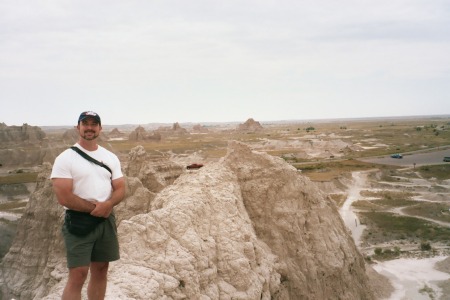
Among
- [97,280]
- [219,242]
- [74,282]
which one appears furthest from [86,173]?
[219,242]

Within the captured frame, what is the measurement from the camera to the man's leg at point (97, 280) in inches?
222

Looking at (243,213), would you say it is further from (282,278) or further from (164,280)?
(164,280)

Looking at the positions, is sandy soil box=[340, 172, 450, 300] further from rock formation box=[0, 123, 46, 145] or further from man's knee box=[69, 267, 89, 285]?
rock formation box=[0, 123, 46, 145]

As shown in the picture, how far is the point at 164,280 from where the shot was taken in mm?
7980

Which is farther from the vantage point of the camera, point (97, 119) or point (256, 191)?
point (256, 191)

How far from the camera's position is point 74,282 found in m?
5.23

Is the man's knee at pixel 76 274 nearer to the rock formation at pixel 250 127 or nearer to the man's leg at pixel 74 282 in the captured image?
the man's leg at pixel 74 282

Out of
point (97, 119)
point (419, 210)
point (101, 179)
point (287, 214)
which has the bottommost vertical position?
point (419, 210)

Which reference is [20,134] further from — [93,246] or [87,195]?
[87,195]

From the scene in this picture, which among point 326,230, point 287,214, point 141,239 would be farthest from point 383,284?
point 141,239

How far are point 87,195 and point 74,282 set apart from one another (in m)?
1.19

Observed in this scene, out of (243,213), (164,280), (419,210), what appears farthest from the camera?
(419,210)

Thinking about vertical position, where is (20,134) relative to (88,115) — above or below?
below

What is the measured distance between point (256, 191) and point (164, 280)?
640 cm
